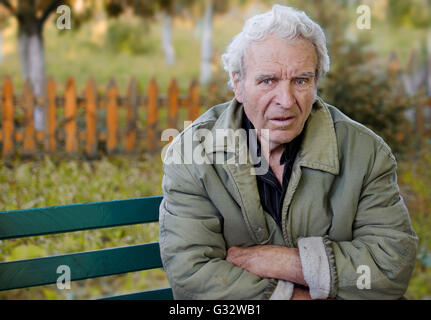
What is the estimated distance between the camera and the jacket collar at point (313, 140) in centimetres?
178

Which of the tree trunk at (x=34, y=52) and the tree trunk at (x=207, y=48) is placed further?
the tree trunk at (x=207, y=48)

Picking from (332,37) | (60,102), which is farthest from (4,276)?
A: (60,102)

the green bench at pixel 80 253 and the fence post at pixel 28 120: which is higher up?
the fence post at pixel 28 120

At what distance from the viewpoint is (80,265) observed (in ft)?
6.48

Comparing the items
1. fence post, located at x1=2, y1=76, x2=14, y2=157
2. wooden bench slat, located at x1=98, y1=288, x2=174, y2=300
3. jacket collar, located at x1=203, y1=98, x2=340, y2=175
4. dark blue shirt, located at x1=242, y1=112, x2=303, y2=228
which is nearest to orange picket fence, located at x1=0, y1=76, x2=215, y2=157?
fence post, located at x1=2, y1=76, x2=14, y2=157

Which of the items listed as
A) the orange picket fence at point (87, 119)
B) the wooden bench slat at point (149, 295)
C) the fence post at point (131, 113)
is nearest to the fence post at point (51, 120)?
the orange picket fence at point (87, 119)

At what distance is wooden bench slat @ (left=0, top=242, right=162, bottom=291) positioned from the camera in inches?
74.2

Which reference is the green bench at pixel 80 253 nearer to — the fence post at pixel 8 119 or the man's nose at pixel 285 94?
the man's nose at pixel 285 94

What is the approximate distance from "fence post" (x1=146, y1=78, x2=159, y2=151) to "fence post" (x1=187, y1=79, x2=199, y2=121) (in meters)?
0.40

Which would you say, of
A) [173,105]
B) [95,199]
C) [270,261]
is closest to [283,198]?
[270,261]

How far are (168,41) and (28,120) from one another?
216 inches

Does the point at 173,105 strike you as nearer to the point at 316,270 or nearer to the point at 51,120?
the point at 51,120

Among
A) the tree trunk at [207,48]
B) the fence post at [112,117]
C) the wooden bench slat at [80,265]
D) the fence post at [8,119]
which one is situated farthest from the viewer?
the tree trunk at [207,48]
